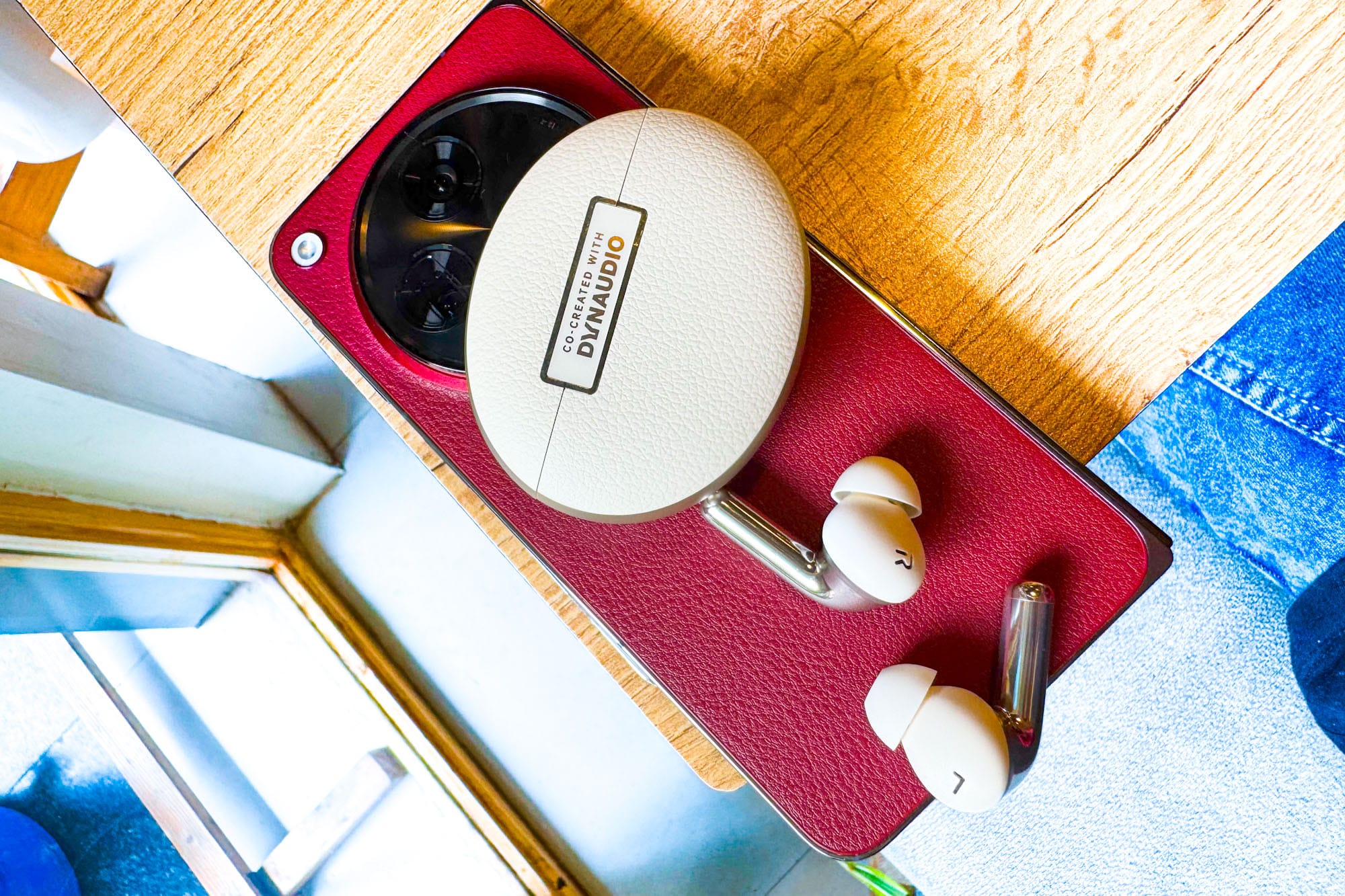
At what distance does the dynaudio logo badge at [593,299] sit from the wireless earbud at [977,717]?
0.90 feet

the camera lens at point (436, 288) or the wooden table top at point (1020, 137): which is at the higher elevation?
the camera lens at point (436, 288)

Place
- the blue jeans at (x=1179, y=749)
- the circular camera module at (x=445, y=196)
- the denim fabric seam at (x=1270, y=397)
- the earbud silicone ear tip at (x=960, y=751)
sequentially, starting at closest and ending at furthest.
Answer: the earbud silicone ear tip at (x=960, y=751), the circular camera module at (x=445, y=196), the denim fabric seam at (x=1270, y=397), the blue jeans at (x=1179, y=749)

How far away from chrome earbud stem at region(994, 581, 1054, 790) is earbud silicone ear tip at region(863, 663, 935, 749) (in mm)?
51

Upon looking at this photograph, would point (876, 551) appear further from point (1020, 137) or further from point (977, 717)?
point (1020, 137)

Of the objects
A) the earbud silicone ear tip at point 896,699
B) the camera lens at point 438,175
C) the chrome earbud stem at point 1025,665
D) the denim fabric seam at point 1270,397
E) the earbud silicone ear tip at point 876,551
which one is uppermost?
the camera lens at point 438,175

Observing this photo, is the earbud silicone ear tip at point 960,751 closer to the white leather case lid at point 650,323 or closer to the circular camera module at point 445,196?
the white leather case lid at point 650,323

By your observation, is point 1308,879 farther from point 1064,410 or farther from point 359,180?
point 359,180

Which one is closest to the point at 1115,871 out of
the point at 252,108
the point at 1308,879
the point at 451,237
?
the point at 1308,879

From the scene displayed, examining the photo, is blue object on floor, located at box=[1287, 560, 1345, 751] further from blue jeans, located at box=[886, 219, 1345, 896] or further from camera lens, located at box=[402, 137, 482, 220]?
camera lens, located at box=[402, 137, 482, 220]

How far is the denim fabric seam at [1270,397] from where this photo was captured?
2.88 ft

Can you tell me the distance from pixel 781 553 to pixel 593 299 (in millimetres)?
201

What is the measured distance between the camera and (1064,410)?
0.62m

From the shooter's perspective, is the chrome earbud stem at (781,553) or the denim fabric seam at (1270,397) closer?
the chrome earbud stem at (781,553)

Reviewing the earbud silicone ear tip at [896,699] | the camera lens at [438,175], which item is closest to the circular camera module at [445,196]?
the camera lens at [438,175]
